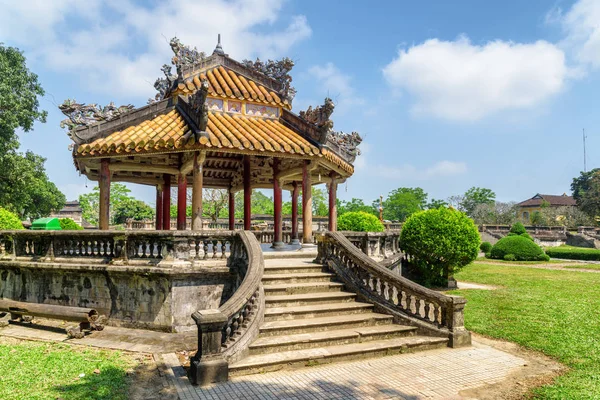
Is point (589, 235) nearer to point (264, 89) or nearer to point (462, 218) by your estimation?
point (462, 218)

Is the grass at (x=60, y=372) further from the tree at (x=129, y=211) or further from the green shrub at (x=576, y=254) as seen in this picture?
the tree at (x=129, y=211)

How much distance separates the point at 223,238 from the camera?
30.6ft

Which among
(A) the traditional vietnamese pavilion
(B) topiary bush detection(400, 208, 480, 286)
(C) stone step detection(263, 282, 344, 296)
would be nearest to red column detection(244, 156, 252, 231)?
(A) the traditional vietnamese pavilion

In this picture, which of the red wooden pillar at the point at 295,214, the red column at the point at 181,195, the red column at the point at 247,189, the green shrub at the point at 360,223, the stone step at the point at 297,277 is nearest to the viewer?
the stone step at the point at 297,277

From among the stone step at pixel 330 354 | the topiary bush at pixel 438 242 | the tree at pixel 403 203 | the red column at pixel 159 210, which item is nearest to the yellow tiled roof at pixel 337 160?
the topiary bush at pixel 438 242

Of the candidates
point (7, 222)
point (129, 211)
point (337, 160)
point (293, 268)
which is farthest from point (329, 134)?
point (129, 211)

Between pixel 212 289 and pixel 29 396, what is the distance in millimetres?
4099

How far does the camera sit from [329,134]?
41.8 feet

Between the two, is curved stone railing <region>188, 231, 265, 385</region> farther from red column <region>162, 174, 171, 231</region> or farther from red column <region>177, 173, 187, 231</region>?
red column <region>162, 174, 171, 231</region>

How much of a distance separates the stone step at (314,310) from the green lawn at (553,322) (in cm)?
300

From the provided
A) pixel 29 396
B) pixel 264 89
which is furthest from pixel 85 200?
pixel 29 396

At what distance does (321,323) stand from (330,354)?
100cm

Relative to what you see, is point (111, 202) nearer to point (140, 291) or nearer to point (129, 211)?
point (129, 211)

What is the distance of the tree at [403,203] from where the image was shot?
93.4 metres
